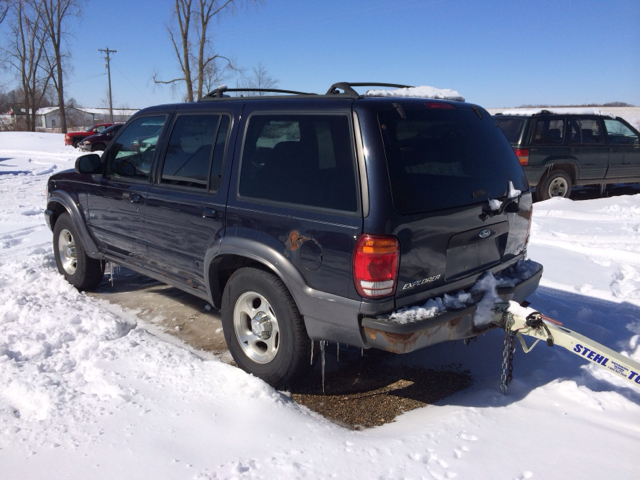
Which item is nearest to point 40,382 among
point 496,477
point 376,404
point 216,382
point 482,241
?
point 216,382

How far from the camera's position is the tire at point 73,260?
214 inches

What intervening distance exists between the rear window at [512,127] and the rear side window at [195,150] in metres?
7.27

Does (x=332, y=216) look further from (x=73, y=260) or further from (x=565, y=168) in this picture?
(x=565, y=168)

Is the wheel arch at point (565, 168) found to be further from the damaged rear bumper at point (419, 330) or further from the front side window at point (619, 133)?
the damaged rear bumper at point (419, 330)

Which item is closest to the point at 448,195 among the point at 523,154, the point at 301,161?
the point at 301,161

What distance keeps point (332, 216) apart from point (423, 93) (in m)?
1.28

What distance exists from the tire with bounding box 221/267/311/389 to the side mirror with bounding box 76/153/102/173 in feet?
7.14

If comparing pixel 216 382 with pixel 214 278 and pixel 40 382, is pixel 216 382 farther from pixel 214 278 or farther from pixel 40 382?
pixel 40 382

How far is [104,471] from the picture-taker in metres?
2.57

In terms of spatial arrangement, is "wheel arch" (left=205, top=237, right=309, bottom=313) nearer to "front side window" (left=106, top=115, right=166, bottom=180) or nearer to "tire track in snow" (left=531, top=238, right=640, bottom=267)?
"front side window" (left=106, top=115, right=166, bottom=180)

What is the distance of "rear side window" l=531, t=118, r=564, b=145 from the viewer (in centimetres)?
992

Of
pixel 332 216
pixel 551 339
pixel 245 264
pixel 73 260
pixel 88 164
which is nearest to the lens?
pixel 332 216

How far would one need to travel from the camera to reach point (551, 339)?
10.4 feet

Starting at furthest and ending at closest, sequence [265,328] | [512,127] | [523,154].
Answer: [512,127] → [523,154] → [265,328]
